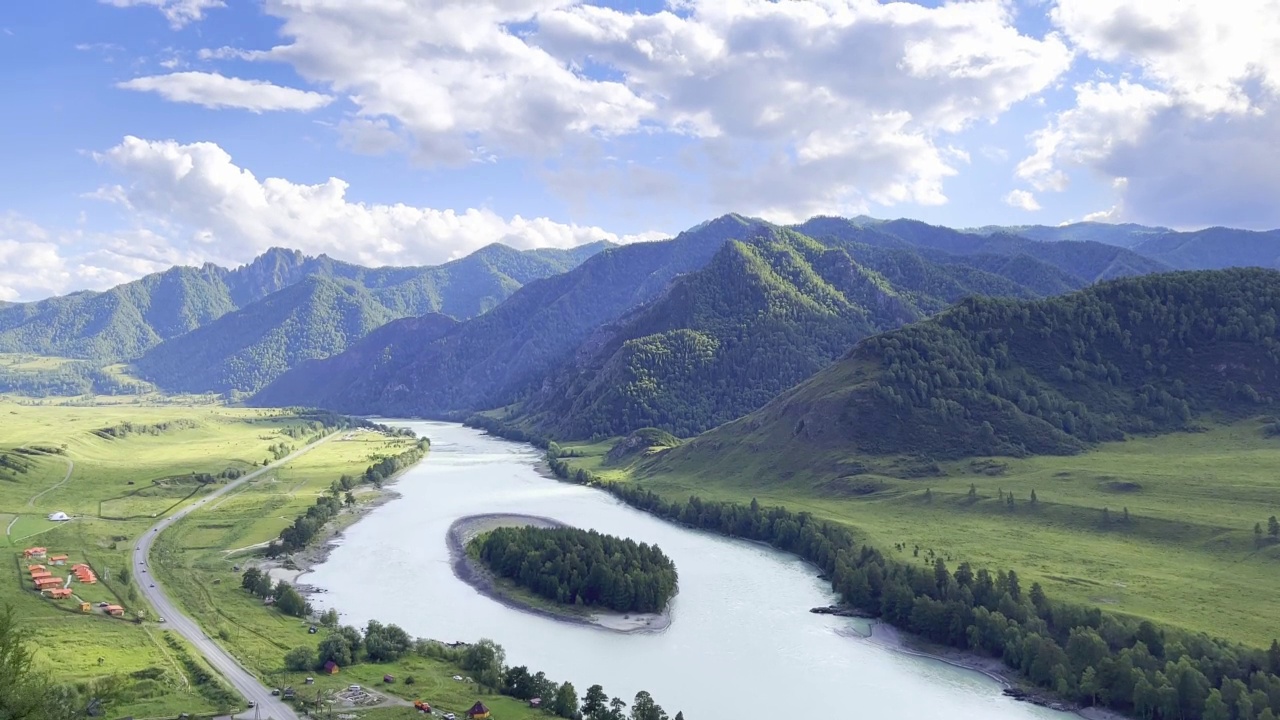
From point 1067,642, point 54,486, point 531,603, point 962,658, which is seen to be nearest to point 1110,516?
point 962,658

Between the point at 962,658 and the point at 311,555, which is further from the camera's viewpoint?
the point at 311,555

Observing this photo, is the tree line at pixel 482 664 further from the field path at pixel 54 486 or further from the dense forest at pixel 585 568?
the field path at pixel 54 486

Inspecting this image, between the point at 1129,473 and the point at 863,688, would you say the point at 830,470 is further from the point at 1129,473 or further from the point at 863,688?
the point at 863,688

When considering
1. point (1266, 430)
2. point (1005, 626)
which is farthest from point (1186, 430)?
point (1005, 626)

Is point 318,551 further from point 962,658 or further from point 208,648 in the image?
point 962,658

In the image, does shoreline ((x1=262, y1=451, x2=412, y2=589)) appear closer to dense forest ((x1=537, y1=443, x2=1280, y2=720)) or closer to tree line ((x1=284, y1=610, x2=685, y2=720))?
tree line ((x1=284, y1=610, x2=685, y2=720))

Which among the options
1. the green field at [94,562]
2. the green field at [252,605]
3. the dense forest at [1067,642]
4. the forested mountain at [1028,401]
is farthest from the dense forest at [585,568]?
the forested mountain at [1028,401]
